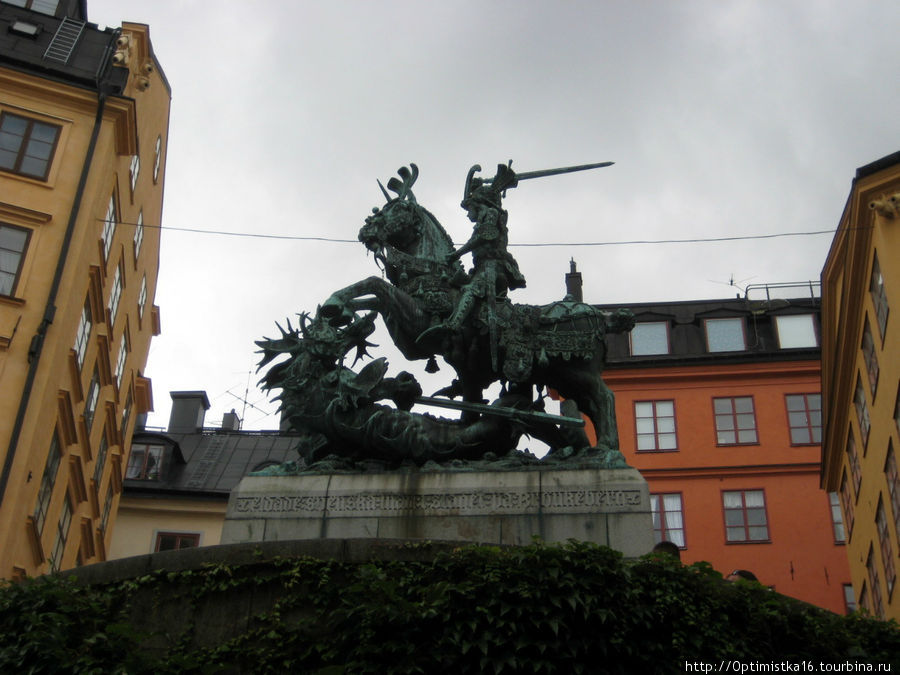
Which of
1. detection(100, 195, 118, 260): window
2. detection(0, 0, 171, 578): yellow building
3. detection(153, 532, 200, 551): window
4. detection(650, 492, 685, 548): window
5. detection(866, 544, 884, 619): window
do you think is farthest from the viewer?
detection(153, 532, 200, 551): window

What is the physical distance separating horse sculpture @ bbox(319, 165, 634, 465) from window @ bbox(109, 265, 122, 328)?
1846cm

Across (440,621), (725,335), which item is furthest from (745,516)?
(440,621)

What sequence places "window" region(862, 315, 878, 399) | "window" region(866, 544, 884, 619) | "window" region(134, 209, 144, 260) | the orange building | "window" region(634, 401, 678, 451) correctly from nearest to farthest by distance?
"window" region(862, 315, 878, 399) < "window" region(866, 544, 884, 619) < "window" region(134, 209, 144, 260) < the orange building < "window" region(634, 401, 678, 451)

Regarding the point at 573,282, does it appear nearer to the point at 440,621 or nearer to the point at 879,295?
the point at 879,295

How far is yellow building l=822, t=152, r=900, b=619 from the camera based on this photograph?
25.0m

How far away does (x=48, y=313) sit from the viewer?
2620 centimetres

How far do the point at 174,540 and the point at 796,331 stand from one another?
23.0m

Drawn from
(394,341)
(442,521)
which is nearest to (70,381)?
(394,341)

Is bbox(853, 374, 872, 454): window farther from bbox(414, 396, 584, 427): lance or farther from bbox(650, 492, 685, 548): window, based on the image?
bbox(414, 396, 584, 427): lance

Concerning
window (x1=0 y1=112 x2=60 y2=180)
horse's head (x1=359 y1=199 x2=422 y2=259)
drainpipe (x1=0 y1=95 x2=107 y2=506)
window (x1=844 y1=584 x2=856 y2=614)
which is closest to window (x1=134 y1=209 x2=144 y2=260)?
drainpipe (x1=0 y1=95 x2=107 y2=506)

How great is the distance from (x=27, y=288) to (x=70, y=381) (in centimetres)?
275

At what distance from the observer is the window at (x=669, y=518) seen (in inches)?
1403

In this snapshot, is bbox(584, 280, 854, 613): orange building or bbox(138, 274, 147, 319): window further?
bbox(138, 274, 147, 319): window

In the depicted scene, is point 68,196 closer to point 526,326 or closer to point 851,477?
A: point 526,326
